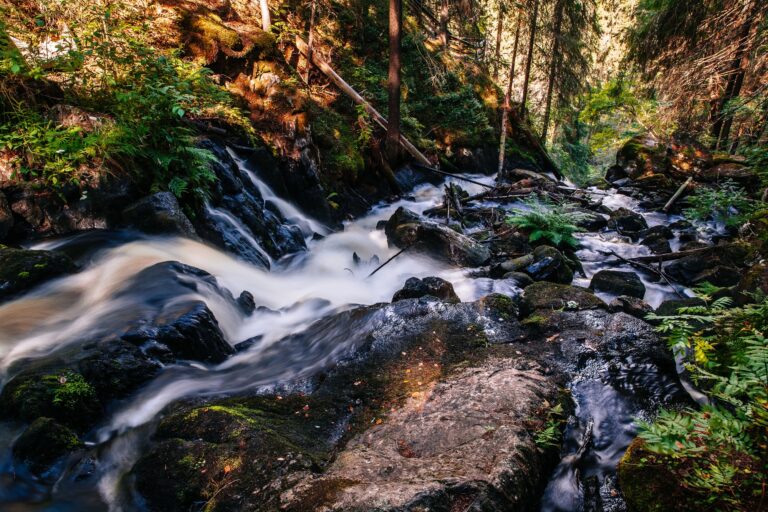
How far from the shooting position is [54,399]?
3.31 metres

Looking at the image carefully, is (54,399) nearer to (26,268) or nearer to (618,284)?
(26,268)

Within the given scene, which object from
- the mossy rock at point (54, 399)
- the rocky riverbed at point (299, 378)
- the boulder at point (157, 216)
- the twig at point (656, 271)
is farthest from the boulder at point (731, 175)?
the mossy rock at point (54, 399)

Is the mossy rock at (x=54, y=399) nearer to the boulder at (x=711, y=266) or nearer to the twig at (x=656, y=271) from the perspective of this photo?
the twig at (x=656, y=271)

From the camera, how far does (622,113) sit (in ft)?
60.1

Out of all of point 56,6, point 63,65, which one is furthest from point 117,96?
point 56,6

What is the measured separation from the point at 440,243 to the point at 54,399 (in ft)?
21.2

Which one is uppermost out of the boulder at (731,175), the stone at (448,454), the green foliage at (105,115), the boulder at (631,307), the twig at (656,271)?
the green foliage at (105,115)

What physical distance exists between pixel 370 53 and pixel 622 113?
38.6 feet

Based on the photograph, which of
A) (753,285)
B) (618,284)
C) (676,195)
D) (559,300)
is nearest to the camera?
(753,285)

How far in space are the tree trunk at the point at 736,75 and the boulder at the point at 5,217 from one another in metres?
12.7

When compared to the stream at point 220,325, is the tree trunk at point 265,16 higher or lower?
higher

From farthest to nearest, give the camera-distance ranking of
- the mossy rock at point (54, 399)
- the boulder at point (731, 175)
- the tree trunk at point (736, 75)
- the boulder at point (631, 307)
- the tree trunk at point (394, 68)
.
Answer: the tree trunk at point (394, 68) → the boulder at point (731, 175) → the tree trunk at point (736, 75) → the boulder at point (631, 307) → the mossy rock at point (54, 399)

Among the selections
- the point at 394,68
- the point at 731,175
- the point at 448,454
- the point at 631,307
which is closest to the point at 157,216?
the point at 448,454

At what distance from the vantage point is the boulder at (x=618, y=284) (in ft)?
22.1
